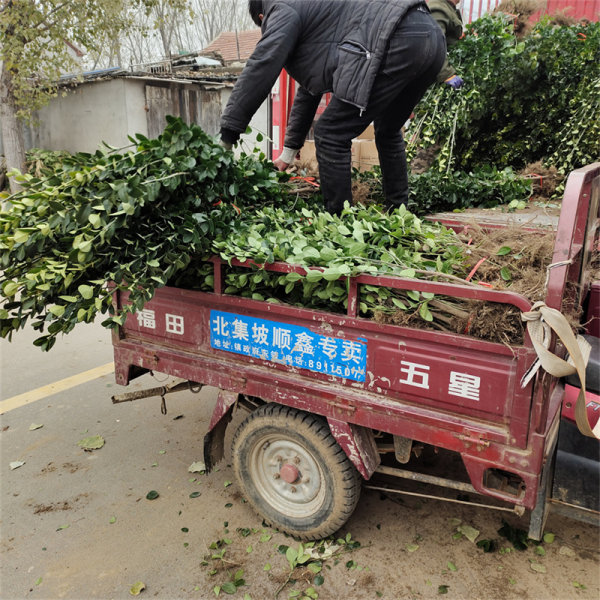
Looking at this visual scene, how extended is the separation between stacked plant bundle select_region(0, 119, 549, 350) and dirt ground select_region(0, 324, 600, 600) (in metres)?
1.09

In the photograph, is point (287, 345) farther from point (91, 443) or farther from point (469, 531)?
point (91, 443)

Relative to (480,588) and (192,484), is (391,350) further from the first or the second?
(192,484)

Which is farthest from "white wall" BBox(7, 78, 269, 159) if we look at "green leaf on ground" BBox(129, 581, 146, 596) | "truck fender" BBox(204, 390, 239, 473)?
"green leaf on ground" BBox(129, 581, 146, 596)

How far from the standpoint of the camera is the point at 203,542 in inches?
104

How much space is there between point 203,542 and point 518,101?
17.3 ft

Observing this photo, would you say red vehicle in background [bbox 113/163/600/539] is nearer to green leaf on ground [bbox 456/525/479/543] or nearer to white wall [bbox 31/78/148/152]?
green leaf on ground [bbox 456/525/479/543]

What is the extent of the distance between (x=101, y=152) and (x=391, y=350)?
1.74 meters

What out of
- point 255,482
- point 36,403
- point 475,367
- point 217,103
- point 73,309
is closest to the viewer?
point 475,367

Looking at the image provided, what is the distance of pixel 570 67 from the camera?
17.7ft

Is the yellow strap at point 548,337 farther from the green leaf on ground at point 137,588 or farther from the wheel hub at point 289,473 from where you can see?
the green leaf on ground at point 137,588

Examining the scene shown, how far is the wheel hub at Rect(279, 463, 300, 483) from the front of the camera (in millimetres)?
2547

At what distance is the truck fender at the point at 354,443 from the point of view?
2.32m

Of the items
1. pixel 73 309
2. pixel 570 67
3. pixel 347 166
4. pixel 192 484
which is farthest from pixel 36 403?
pixel 570 67

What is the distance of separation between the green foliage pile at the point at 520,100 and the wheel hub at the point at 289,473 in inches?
158
